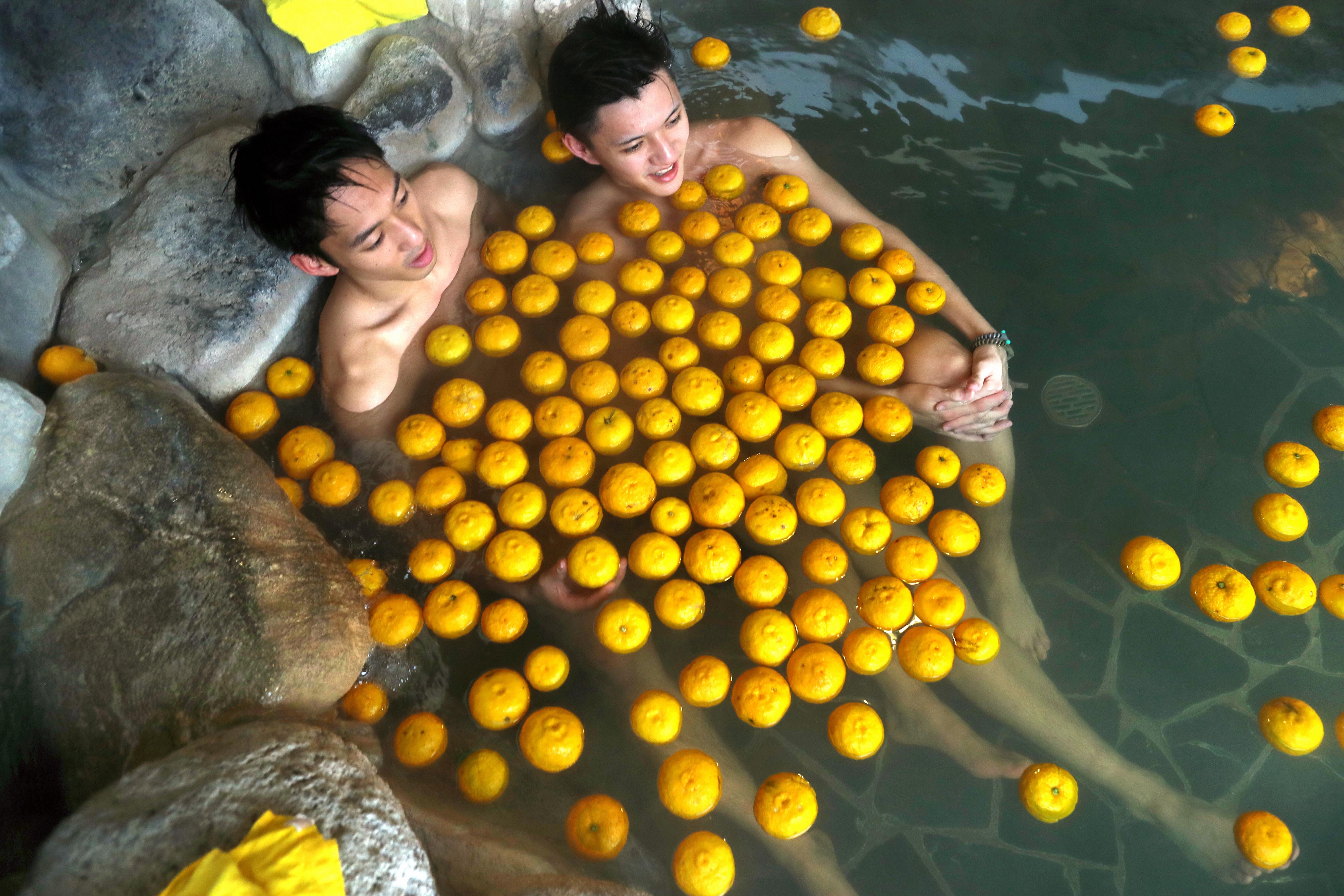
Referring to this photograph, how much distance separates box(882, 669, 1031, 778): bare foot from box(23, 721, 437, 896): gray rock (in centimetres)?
157

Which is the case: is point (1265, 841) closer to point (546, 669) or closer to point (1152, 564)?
point (1152, 564)

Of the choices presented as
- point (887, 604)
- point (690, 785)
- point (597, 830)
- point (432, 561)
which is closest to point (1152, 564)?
point (887, 604)

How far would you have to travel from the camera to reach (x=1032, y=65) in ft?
13.6

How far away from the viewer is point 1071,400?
10.8 ft

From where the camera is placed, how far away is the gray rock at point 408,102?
3180 mm

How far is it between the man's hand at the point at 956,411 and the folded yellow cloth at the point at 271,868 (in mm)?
2366

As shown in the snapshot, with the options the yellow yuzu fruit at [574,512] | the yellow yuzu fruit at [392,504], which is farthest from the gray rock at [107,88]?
the yellow yuzu fruit at [574,512]

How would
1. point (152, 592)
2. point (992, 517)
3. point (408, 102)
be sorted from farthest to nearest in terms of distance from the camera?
1. point (408, 102)
2. point (992, 517)
3. point (152, 592)

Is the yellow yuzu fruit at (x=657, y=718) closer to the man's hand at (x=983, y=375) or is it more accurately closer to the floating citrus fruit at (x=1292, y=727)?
the man's hand at (x=983, y=375)

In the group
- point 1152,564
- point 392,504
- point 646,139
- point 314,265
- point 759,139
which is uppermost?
point 646,139

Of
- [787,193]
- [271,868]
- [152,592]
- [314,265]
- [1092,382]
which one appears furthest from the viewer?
[787,193]

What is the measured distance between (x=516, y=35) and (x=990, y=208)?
2.36m

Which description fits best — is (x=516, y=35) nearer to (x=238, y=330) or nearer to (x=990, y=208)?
(x=238, y=330)

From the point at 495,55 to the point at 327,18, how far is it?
68cm
